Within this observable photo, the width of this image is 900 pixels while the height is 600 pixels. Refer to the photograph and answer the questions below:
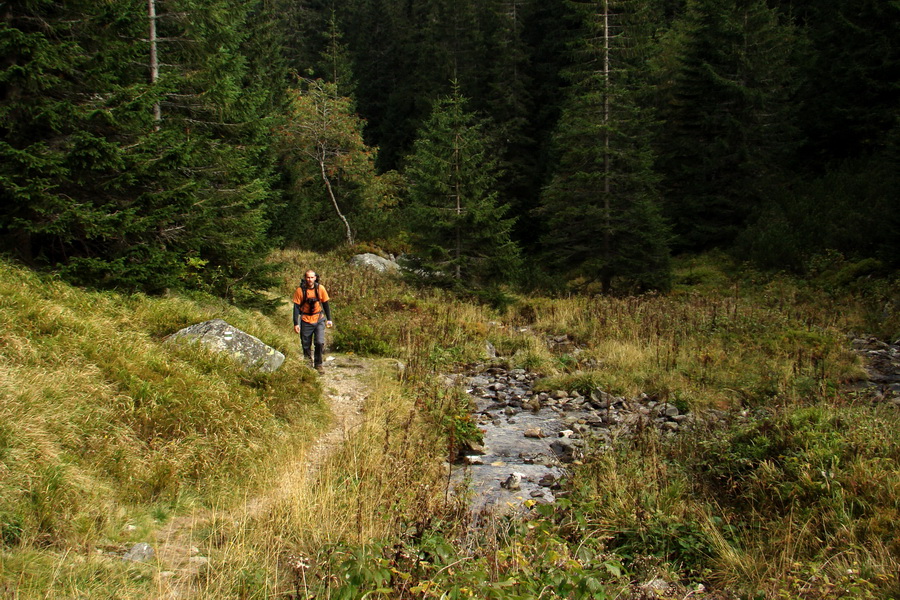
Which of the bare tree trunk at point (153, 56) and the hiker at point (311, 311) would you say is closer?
the hiker at point (311, 311)

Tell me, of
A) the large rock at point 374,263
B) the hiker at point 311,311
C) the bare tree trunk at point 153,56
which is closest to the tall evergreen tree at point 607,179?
the large rock at point 374,263

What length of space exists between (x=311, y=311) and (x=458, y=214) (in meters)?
8.60

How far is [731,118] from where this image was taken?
23781 millimetres

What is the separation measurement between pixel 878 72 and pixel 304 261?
929 inches

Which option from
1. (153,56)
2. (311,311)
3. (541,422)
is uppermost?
(153,56)

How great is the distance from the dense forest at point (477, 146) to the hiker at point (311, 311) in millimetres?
2206

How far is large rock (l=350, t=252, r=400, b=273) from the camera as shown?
22.2 metres

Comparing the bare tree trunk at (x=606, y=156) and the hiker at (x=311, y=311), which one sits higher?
the bare tree trunk at (x=606, y=156)

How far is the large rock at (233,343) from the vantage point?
24.2ft

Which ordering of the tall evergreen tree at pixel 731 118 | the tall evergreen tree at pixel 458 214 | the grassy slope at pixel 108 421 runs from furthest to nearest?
the tall evergreen tree at pixel 731 118 → the tall evergreen tree at pixel 458 214 → the grassy slope at pixel 108 421

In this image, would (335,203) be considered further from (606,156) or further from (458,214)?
(606,156)

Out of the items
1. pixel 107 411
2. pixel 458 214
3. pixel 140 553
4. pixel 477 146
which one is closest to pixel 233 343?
pixel 107 411

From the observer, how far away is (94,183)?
8.31m

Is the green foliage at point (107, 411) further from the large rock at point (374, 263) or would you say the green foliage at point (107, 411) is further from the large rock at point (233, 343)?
the large rock at point (374, 263)
